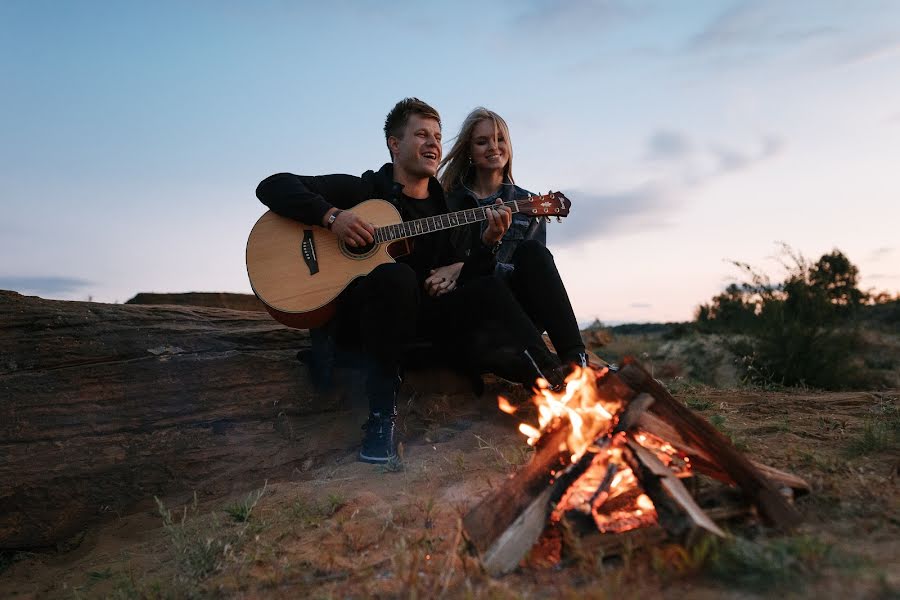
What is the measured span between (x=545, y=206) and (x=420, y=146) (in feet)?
3.11

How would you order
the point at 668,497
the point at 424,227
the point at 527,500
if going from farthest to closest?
the point at 424,227
the point at 527,500
the point at 668,497

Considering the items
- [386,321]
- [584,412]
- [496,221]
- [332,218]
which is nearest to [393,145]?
[332,218]

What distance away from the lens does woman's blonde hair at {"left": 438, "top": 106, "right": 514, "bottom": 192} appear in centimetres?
473

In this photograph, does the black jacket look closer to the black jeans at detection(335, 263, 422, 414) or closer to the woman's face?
the woman's face

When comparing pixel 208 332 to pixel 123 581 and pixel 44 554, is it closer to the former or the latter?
pixel 44 554

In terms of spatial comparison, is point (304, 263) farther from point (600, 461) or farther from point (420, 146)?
point (600, 461)

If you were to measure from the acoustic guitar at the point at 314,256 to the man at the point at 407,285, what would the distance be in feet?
0.31

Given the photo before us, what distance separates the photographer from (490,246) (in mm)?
4219

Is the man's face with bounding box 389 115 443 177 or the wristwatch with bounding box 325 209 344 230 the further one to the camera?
the man's face with bounding box 389 115 443 177

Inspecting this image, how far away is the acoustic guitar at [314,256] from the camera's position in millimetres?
3861

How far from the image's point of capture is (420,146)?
4254 millimetres

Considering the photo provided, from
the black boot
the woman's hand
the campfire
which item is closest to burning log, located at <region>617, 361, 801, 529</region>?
the campfire

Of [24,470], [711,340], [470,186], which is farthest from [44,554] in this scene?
[711,340]

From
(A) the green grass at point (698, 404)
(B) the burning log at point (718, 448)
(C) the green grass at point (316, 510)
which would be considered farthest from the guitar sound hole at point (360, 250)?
(A) the green grass at point (698, 404)
